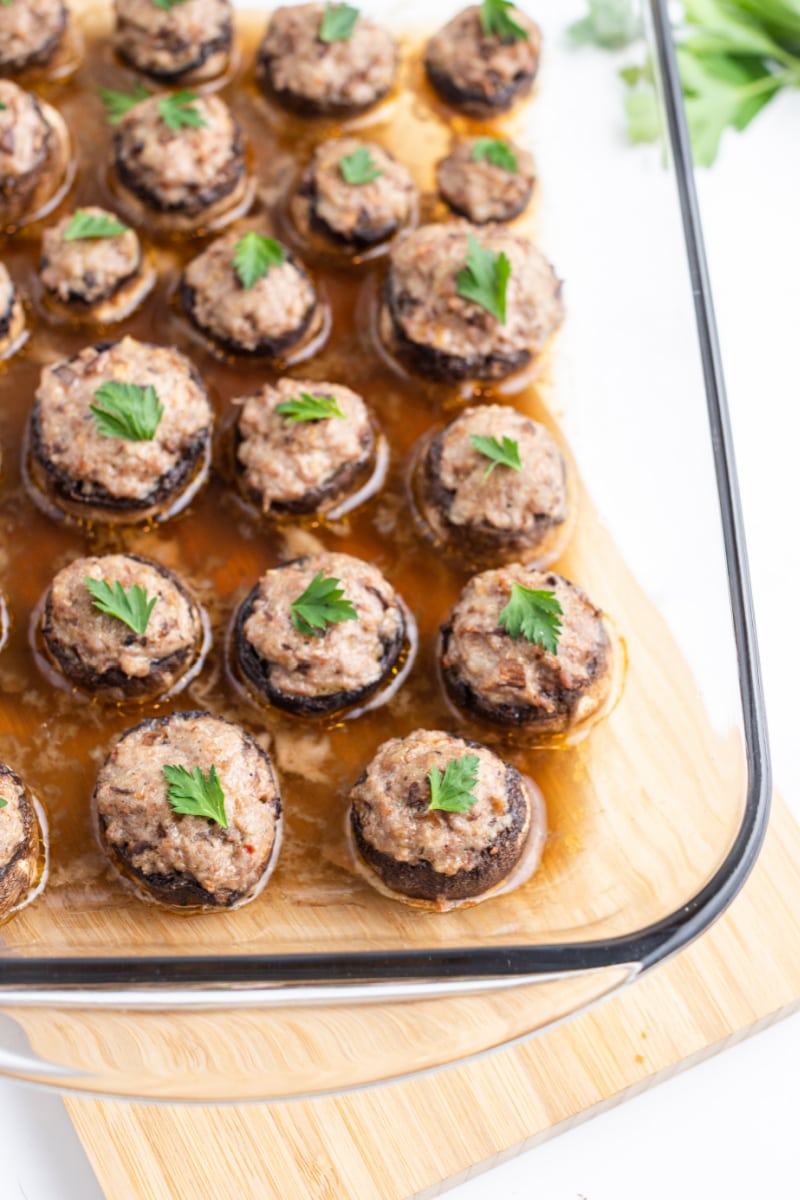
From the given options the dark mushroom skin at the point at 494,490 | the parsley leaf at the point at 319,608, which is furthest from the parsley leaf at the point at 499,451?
the parsley leaf at the point at 319,608

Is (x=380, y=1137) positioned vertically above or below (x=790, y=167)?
below

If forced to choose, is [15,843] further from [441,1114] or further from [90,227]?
[90,227]

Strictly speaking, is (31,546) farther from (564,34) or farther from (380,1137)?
(564,34)

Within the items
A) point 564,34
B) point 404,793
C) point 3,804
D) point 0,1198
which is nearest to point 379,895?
point 404,793

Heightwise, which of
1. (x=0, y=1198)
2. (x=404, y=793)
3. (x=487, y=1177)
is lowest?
(x=0, y=1198)

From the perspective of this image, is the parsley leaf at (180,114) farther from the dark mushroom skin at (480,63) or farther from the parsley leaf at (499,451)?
the parsley leaf at (499,451)

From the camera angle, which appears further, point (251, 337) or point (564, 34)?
point (564, 34)

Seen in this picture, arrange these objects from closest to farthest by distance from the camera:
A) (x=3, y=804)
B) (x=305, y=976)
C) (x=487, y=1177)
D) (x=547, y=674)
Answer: (x=305, y=976) → (x=3, y=804) → (x=547, y=674) → (x=487, y=1177)
